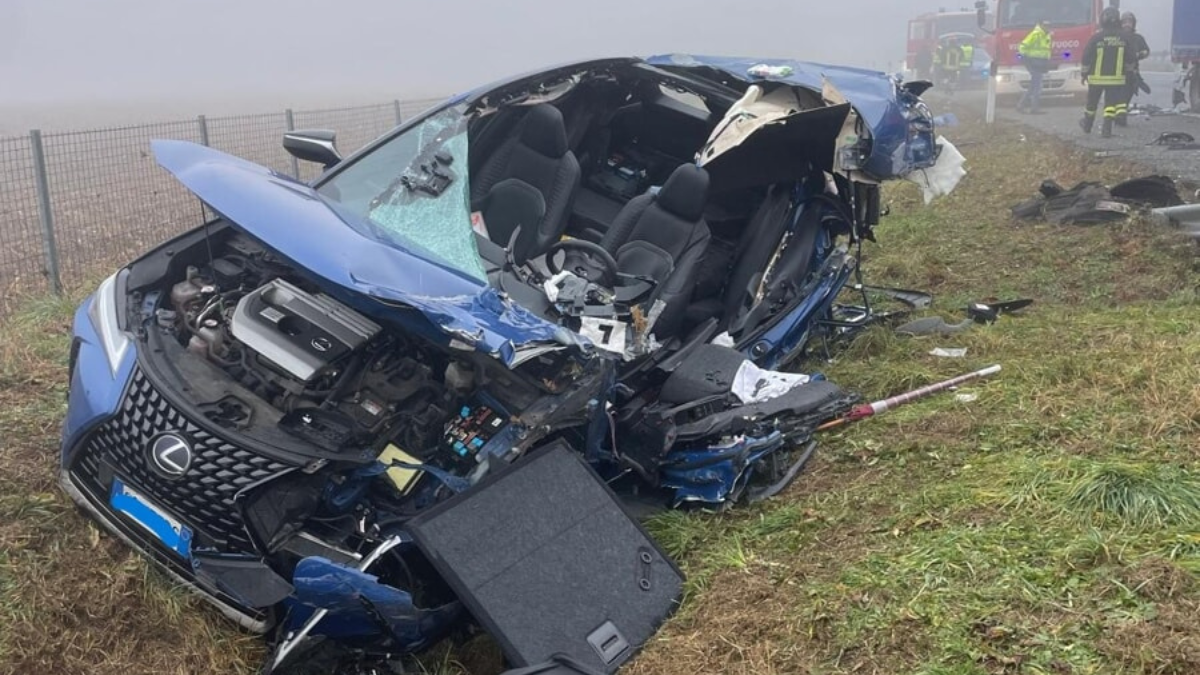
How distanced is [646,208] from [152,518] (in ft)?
9.54

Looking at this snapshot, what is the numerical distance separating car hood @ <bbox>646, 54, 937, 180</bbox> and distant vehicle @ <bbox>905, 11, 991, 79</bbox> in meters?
28.0

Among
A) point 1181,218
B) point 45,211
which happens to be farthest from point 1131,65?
point 45,211

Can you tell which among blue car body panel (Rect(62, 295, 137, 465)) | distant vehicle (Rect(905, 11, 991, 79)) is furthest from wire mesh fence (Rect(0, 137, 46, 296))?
distant vehicle (Rect(905, 11, 991, 79))

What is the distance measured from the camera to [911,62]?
108 ft

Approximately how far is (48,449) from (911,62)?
32813 mm

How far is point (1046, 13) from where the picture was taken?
20766 mm

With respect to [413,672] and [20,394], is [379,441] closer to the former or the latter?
[413,672]

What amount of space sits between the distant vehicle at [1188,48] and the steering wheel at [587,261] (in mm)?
15208

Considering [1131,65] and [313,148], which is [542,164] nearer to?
[313,148]

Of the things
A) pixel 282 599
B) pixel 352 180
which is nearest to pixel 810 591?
pixel 282 599

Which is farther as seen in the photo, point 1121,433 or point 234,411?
point 1121,433

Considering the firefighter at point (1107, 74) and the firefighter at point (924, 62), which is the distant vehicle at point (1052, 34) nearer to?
the firefighter at point (1107, 74)

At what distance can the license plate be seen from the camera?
311cm

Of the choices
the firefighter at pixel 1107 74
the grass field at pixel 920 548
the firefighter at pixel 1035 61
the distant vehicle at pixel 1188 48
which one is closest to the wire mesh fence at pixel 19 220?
the grass field at pixel 920 548
